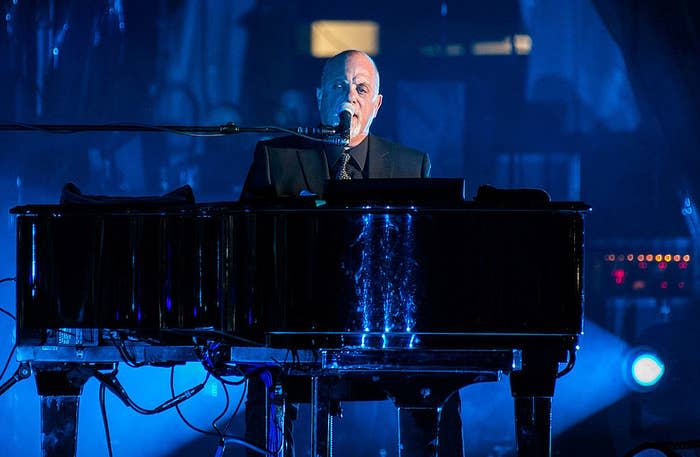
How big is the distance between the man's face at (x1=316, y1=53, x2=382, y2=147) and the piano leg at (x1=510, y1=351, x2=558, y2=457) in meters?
1.42

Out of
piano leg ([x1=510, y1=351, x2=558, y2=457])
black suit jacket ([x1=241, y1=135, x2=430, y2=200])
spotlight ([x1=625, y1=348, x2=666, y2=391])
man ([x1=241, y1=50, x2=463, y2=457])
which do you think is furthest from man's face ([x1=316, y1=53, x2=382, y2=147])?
spotlight ([x1=625, y1=348, x2=666, y2=391])

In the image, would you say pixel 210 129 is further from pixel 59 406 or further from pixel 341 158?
pixel 341 158

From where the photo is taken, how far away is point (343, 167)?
12.0 ft

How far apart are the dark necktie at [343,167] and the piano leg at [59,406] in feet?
4.20

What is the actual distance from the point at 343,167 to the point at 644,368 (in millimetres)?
2360

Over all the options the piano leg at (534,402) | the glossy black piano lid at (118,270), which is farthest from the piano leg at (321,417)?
the piano leg at (534,402)

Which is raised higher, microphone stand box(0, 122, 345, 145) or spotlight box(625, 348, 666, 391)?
microphone stand box(0, 122, 345, 145)

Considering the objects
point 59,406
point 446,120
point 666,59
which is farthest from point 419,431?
point 666,59

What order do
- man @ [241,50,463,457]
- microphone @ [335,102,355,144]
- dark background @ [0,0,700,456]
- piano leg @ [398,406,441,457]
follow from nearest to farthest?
piano leg @ [398,406,441,457], microphone @ [335,102,355,144], man @ [241,50,463,457], dark background @ [0,0,700,456]

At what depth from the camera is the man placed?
3.46m

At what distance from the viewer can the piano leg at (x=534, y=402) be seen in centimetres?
246

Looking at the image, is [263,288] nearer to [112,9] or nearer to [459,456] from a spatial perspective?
[459,456]

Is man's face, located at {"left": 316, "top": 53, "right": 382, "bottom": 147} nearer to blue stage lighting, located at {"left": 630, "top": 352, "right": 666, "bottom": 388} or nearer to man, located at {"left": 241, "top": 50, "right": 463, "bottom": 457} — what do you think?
man, located at {"left": 241, "top": 50, "right": 463, "bottom": 457}

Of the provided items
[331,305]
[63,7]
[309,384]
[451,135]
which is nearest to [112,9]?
[63,7]
